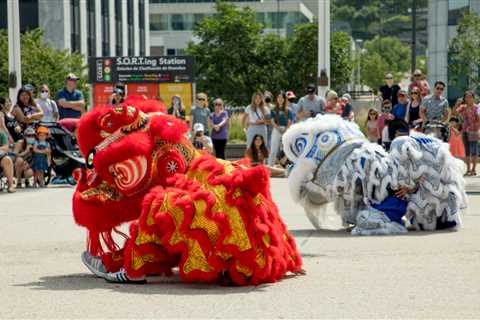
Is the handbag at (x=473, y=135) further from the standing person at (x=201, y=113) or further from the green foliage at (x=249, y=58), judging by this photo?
the green foliage at (x=249, y=58)

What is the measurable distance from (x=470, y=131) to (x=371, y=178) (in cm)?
935

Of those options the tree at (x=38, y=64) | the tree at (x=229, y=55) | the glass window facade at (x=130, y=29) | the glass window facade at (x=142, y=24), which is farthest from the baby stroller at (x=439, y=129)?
the glass window facade at (x=142, y=24)

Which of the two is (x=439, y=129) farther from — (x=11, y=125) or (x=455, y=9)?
(x=455, y=9)

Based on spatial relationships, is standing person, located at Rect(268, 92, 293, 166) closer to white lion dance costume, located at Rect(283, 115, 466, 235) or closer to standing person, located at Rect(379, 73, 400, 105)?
standing person, located at Rect(379, 73, 400, 105)

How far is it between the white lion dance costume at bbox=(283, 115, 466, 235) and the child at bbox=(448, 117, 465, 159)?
27.6ft

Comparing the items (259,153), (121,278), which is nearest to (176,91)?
(259,153)

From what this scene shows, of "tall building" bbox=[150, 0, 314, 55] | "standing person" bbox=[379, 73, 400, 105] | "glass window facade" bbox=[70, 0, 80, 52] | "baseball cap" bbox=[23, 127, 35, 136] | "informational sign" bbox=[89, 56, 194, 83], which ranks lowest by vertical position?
"baseball cap" bbox=[23, 127, 35, 136]

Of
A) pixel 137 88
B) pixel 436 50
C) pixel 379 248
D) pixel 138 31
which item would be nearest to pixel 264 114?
pixel 137 88

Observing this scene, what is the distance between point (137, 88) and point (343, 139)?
17.4 meters

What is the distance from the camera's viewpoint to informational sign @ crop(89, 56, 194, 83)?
26578 millimetres

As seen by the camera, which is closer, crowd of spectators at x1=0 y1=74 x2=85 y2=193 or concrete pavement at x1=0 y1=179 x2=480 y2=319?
concrete pavement at x1=0 y1=179 x2=480 y2=319

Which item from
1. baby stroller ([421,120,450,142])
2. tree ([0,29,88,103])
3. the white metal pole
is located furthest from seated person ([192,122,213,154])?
tree ([0,29,88,103])

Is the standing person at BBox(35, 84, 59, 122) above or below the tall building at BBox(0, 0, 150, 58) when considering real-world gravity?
below

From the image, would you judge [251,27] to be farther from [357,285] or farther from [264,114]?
[357,285]
